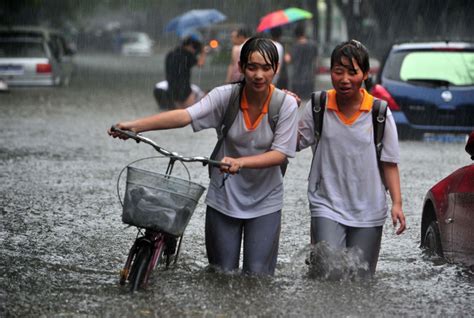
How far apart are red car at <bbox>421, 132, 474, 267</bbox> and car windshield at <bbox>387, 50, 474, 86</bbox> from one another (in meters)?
8.59

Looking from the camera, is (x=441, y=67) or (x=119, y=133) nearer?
(x=119, y=133)

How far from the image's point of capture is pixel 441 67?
630 inches

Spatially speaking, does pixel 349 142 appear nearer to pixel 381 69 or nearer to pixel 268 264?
pixel 268 264

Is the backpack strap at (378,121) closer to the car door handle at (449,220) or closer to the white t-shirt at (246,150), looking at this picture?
the white t-shirt at (246,150)

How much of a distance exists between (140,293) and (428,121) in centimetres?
1036

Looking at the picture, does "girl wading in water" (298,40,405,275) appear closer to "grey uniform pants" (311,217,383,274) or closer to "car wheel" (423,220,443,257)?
"grey uniform pants" (311,217,383,274)

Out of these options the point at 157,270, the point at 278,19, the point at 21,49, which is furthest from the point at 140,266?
the point at 21,49

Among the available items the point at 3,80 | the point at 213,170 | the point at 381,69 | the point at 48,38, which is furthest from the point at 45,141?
the point at 48,38

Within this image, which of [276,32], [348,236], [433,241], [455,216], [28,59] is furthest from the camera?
[28,59]

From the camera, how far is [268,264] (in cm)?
642

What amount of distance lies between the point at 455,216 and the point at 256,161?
1.60 m

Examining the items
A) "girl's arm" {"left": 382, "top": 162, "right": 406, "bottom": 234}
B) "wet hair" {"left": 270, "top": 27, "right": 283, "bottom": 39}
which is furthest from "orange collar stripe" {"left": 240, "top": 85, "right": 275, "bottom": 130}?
"wet hair" {"left": 270, "top": 27, "right": 283, "bottom": 39}

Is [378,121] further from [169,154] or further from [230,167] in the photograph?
[169,154]

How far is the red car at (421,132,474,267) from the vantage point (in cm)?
670
